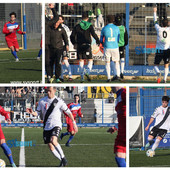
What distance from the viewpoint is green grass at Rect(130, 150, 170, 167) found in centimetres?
1283

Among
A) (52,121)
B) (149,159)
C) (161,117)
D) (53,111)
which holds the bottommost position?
(149,159)

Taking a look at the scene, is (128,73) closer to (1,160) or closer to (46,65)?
(46,65)

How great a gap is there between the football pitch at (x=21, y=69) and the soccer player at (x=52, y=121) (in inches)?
211

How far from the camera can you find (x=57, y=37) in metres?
15.4

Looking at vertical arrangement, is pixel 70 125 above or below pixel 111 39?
below

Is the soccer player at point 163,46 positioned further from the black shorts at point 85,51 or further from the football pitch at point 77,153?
the football pitch at point 77,153

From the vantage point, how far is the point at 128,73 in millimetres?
18781

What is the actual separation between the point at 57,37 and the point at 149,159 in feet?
14.6

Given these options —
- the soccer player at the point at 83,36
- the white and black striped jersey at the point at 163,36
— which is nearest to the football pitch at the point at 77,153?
the soccer player at the point at 83,36

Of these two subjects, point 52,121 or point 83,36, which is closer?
point 52,121

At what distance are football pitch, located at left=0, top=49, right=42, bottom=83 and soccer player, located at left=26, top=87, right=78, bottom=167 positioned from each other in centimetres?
536

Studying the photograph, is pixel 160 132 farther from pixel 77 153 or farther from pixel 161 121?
pixel 77 153

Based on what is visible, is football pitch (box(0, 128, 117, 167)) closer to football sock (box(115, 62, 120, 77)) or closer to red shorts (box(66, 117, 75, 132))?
red shorts (box(66, 117, 75, 132))

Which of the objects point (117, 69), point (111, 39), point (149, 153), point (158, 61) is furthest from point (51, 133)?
point (158, 61)
